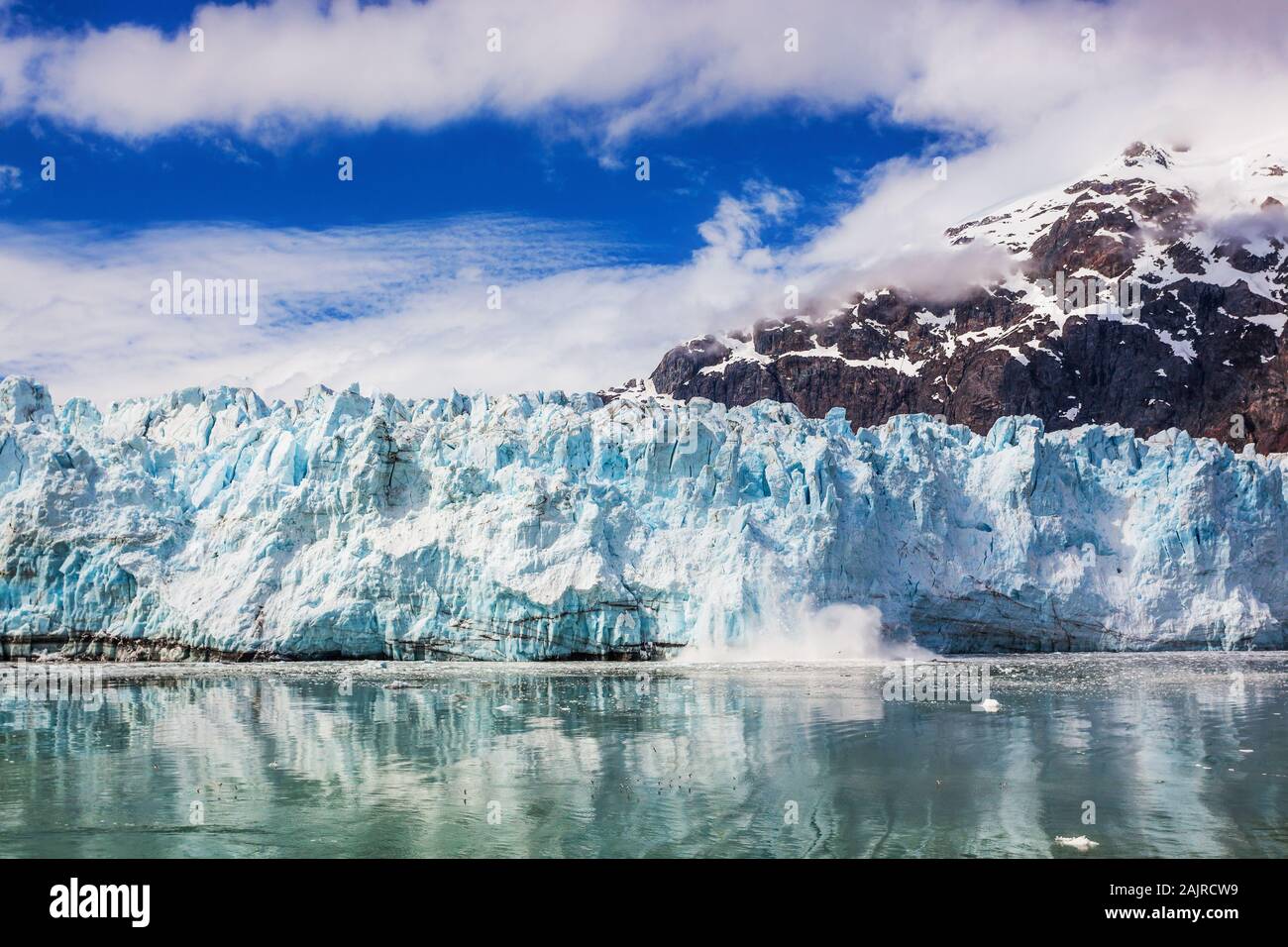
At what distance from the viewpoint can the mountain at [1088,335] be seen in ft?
269

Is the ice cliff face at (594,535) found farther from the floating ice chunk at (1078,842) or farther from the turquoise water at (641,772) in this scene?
the floating ice chunk at (1078,842)

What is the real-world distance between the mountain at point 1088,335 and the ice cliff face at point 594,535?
4297 centimetres

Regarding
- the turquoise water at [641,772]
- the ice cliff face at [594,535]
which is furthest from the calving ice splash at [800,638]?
the turquoise water at [641,772]

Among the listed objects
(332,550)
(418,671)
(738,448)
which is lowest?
(418,671)

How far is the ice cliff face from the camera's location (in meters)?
33.0

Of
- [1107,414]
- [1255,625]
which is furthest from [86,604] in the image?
[1107,414]

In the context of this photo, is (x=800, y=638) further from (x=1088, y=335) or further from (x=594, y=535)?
(x=1088, y=335)

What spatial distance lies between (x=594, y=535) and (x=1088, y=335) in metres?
63.3

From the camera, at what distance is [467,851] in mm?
11016

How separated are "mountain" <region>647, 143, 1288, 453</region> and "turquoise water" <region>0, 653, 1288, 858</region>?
62.5 m

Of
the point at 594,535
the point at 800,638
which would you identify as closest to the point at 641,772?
the point at 594,535

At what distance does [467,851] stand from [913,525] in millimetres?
28109
